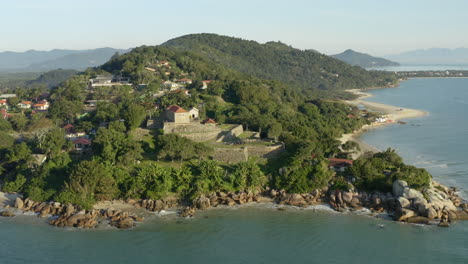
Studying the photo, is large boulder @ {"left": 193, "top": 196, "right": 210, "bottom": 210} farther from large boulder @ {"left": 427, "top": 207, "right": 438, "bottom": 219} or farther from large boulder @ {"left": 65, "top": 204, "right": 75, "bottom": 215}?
large boulder @ {"left": 427, "top": 207, "right": 438, "bottom": 219}

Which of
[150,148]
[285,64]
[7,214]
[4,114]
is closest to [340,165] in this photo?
[150,148]

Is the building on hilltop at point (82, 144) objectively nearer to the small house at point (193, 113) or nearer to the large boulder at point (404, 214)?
the small house at point (193, 113)

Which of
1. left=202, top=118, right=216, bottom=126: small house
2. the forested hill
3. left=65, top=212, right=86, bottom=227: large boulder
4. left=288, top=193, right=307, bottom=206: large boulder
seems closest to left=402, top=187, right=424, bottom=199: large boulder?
left=288, top=193, right=307, bottom=206: large boulder

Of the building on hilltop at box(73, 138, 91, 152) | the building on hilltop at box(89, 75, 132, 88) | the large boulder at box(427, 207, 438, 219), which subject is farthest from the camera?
the building on hilltop at box(89, 75, 132, 88)

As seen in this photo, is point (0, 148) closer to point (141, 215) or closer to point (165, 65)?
point (141, 215)

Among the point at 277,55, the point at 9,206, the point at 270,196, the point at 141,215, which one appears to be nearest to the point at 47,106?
the point at 9,206

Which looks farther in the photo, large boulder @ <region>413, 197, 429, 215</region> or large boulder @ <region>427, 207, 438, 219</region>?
large boulder @ <region>413, 197, 429, 215</region>

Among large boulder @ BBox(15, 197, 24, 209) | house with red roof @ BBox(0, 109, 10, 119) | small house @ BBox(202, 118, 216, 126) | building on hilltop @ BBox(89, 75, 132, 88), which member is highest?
building on hilltop @ BBox(89, 75, 132, 88)

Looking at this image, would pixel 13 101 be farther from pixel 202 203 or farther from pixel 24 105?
pixel 202 203
